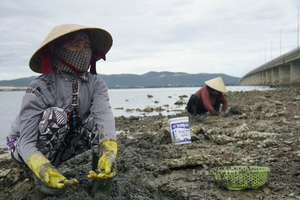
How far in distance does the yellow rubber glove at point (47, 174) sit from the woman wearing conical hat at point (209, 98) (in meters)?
4.84

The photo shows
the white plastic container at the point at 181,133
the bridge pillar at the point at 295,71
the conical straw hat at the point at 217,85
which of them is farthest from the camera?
the bridge pillar at the point at 295,71

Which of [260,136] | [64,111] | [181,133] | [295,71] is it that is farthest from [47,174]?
[295,71]

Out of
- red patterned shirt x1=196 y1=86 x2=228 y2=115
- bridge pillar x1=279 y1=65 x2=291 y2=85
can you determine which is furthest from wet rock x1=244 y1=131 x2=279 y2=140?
bridge pillar x1=279 y1=65 x2=291 y2=85

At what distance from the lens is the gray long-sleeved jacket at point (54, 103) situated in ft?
6.90

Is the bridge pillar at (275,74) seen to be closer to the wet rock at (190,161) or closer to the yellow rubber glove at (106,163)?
the wet rock at (190,161)

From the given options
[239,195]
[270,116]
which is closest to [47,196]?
[239,195]

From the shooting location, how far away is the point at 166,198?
254cm

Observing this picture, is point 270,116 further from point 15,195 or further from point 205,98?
point 15,195

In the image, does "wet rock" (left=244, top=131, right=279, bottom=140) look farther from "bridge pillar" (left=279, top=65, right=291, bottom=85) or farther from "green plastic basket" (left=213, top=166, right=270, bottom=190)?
"bridge pillar" (left=279, top=65, right=291, bottom=85)

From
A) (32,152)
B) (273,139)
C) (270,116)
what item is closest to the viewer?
(32,152)

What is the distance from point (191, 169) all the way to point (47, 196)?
1.59 metres

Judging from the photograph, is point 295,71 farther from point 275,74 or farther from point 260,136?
→ point 260,136

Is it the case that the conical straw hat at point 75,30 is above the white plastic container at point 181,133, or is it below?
above

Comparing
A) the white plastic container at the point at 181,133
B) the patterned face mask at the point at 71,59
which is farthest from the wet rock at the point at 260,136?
the patterned face mask at the point at 71,59
